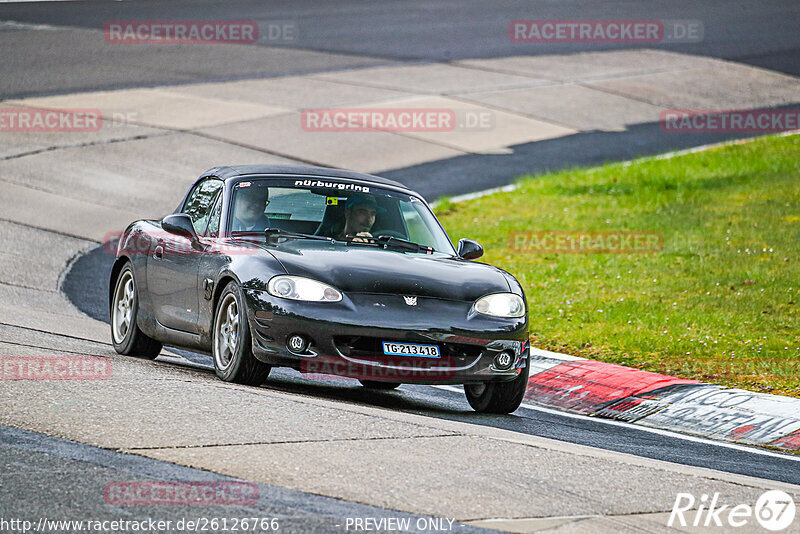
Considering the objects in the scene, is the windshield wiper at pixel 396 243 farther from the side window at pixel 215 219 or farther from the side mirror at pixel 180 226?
the side mirror at pixel 180 226

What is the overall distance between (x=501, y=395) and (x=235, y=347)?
1.86 meters

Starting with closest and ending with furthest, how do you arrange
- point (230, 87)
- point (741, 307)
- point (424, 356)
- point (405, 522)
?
point (405, 522) < point (424, 356) < point (741, 307) < point (230, 87)

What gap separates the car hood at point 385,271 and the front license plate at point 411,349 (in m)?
0.34

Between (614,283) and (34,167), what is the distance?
31.9ft

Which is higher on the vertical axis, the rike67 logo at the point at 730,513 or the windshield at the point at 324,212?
the windshield at the point at 324,212

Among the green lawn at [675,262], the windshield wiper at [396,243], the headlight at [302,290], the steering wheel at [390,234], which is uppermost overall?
the steering wheel at [390,234]

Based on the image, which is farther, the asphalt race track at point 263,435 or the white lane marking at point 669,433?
the white lane marking at point 669,433

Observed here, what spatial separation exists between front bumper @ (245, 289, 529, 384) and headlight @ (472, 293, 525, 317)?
0.18 meters

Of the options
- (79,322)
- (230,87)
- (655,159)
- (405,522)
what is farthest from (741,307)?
(230,87)

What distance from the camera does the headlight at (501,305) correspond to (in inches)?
337

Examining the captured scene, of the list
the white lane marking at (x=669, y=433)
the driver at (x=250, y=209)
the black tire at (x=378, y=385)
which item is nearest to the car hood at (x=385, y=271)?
the driver at (x=250, y=209)

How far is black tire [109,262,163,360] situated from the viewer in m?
10.3

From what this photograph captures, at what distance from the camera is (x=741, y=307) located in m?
12.8

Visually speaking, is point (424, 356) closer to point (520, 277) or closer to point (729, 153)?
point (520, 277)
